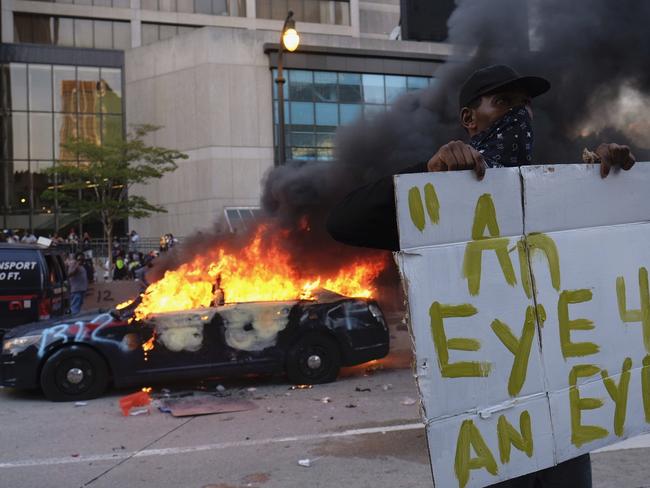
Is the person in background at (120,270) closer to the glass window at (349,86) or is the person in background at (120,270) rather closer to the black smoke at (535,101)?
the black smoke at (535,101)

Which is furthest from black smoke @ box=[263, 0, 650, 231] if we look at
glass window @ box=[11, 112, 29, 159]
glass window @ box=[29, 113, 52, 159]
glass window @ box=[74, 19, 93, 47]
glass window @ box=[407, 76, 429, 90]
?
glass window @ box=[74, 19, 93, 47]

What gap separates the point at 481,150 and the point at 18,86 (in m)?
34.0

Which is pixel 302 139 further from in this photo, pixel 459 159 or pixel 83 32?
pixel 459 159

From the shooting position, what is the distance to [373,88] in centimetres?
3189

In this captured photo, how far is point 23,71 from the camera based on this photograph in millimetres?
31156

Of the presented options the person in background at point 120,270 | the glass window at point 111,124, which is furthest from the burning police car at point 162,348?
the glass window at point 111,124

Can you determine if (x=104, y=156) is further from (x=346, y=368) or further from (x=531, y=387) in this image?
(x=531, y=387)

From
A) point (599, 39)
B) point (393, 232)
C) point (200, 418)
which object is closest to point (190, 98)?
point (599, 39)

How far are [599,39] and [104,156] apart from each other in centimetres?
1879

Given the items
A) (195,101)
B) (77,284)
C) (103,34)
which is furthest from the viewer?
(103,34)

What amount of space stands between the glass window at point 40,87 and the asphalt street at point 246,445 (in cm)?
2763

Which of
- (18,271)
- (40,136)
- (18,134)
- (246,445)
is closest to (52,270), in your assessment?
(18,271)

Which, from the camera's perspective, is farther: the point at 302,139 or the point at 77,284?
the point at 302,139

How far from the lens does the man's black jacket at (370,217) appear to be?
175 centimetres
